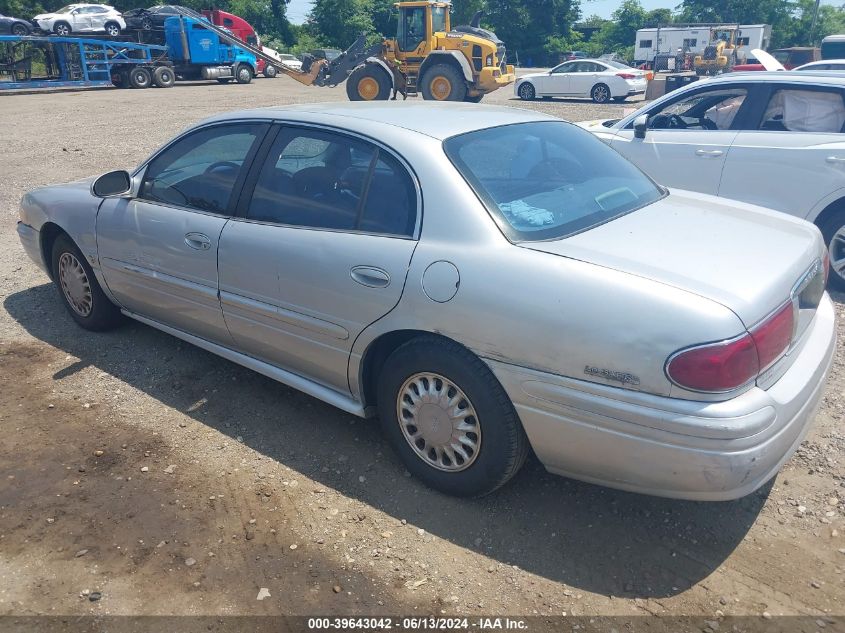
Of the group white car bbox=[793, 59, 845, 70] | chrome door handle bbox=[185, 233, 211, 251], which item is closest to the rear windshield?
chrome door handle bbox=[185, 233, 211, 251]

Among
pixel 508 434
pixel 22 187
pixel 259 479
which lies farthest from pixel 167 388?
pixel 22 187

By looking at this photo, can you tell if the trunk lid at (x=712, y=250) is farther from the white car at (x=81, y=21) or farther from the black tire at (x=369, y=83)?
the white car at (x=81, y=21)

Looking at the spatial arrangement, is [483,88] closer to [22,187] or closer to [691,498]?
[22,187]

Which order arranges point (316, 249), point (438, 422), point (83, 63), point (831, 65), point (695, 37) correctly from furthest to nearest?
point (695, 37) → point (83, 63) → point (831, 65) → point (316, 249) → point (438, 422)

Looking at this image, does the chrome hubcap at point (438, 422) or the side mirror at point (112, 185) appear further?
the side mirror at point (112, 185)

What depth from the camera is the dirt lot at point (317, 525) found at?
259 centimetres

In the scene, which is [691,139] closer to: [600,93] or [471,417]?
[471,417]

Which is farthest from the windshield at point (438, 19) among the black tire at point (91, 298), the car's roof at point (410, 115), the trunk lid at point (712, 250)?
the trunk lid at point (712, 250)

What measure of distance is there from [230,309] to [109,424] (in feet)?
3.09

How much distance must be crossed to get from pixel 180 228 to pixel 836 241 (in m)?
4.93

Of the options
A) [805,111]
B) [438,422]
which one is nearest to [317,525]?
[438,422]

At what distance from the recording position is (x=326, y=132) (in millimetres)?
3439

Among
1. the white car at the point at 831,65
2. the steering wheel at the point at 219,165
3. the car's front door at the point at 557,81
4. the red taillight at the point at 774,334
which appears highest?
the white car at the point at 831,65

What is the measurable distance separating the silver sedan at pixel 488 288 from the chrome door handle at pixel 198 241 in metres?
0.01
